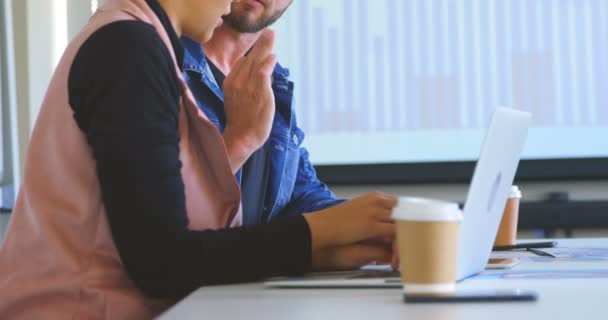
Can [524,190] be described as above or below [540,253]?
below

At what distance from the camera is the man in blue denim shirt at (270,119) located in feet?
5.64

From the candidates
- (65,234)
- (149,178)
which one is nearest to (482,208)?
(149,178)


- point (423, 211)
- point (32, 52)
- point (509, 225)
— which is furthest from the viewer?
point (32, 52)

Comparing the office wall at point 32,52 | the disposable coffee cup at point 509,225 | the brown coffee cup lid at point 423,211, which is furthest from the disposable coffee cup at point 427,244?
the office wall at point 32,52

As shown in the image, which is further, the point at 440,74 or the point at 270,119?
the point at 440,74

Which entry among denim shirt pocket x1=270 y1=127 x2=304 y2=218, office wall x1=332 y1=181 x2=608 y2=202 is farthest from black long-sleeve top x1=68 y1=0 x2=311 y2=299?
office wall x1=332 y1=181 x2=608 y2=202

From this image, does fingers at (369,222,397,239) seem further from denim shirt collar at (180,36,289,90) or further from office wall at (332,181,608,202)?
office wall at (332,181,608,202)

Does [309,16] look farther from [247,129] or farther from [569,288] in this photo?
[569,288]

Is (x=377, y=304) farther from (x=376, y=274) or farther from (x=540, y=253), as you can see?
(x=540, y=253)

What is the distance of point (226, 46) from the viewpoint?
2.06m

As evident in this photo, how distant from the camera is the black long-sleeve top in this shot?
1.11 metres

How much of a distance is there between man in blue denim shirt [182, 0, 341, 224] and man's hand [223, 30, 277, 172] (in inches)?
1.6

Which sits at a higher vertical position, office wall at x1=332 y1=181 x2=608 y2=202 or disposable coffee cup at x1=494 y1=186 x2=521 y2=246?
disposable coffee cup at x1=494 y1=186 x2=521 y2=246

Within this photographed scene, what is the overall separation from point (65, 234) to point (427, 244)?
0.46 meters
